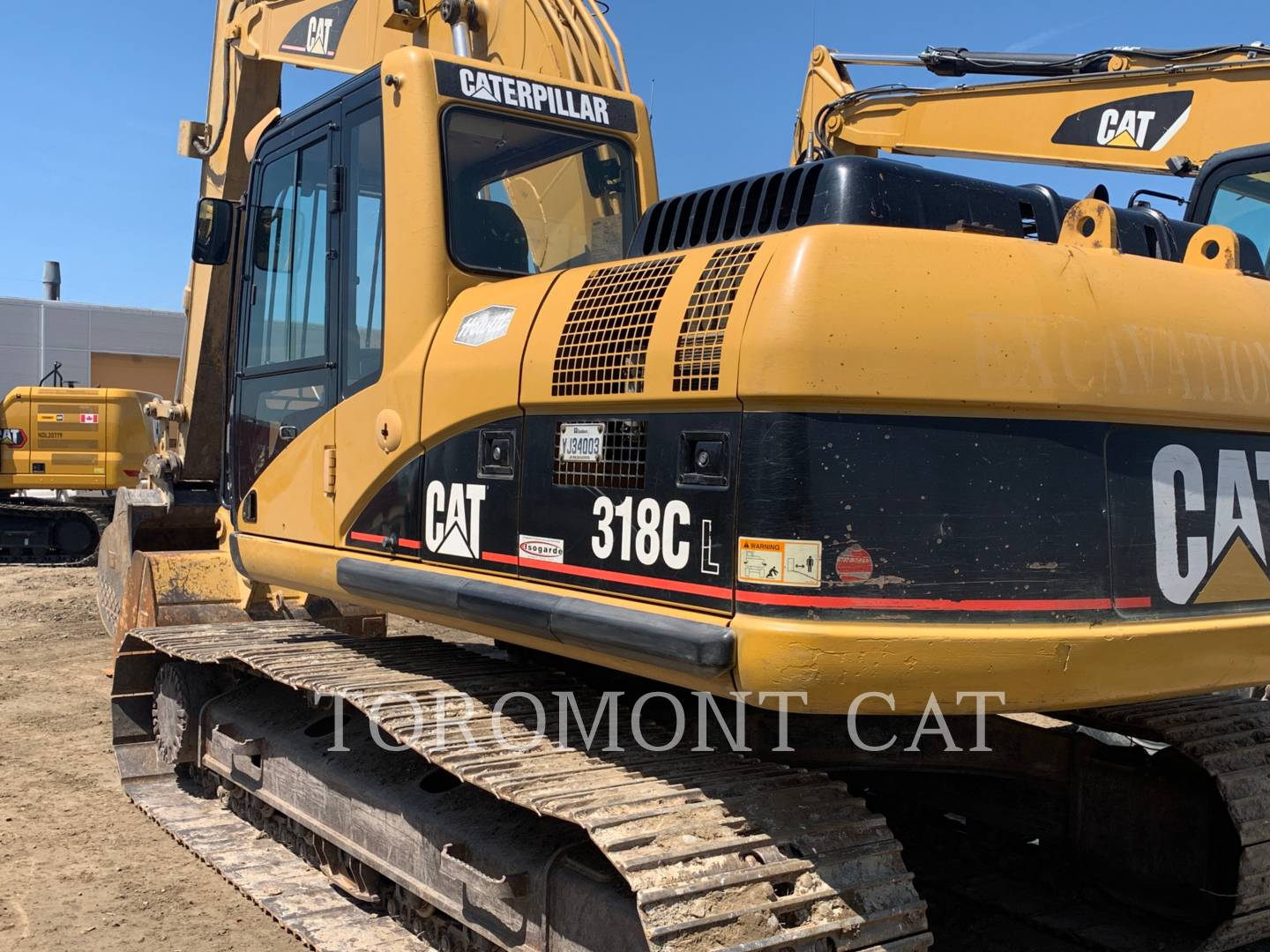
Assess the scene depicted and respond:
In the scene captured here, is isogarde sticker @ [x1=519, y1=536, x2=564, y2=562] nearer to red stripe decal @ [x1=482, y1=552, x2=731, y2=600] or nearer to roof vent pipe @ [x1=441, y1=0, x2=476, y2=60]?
red stripe decal @ [x1=482, y1=552, x2=731, y2=600]

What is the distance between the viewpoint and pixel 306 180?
4.86 m

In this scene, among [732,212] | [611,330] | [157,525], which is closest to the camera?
[611,330]

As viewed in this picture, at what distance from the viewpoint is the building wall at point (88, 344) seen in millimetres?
36125

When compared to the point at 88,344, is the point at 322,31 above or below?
below

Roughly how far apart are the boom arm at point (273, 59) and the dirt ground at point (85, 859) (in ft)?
5.86

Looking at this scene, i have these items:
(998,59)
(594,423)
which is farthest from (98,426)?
(594,423)

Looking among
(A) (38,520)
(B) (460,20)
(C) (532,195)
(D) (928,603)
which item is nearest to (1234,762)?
(D) (928,603)

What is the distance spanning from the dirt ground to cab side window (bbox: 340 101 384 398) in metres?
2.09

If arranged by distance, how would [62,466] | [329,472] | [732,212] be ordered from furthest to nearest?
[62,466], [329,472], [732,212]

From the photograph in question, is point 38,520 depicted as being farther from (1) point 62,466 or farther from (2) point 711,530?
(2) point 711,530

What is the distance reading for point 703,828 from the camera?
3012mm

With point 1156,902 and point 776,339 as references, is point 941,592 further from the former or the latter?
point 1156,902

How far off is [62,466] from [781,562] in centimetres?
1724

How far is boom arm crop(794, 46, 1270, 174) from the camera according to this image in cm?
684
